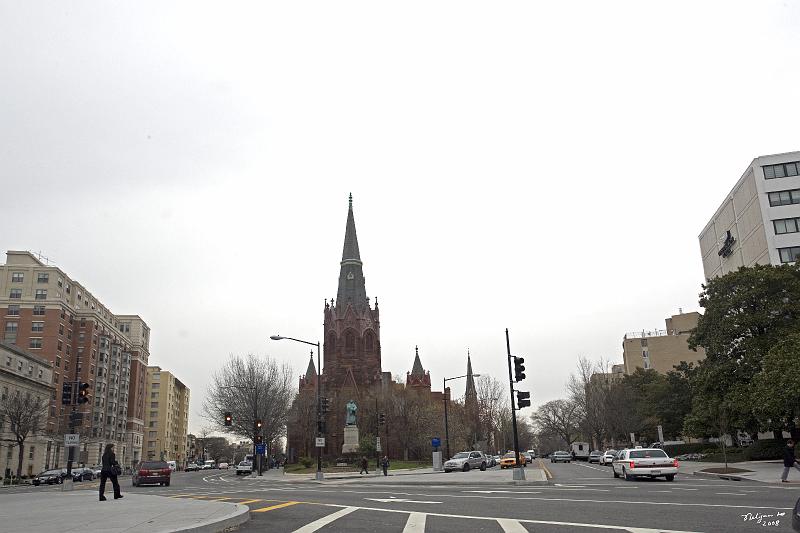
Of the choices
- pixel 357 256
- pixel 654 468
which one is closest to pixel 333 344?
pixel 357 256

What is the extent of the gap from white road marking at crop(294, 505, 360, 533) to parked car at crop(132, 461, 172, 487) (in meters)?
25.5

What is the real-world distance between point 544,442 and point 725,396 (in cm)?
15329

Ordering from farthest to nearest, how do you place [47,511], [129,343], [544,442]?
[544,442] → [129,343] → [47,511]

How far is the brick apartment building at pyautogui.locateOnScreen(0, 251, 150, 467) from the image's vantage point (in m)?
82.1

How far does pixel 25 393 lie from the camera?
225 feet

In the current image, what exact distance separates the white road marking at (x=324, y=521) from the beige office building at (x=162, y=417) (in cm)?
12940

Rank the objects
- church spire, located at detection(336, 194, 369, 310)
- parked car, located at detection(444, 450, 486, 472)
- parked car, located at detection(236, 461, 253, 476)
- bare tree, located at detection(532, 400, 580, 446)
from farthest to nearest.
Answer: bare tree, located at detection(532, 400, 580, 446), church spire, located at detection(336, 194, 369, 310), parked car, located at detection(236, 461, 253, 476), parked car, located at detection(444, 450, 486, 472)

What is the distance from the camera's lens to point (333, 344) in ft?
305

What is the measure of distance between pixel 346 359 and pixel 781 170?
59.3m

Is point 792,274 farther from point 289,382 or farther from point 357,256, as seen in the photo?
point 357,256

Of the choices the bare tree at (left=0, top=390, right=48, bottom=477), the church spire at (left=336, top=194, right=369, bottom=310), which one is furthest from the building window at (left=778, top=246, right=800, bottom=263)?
the bare tree at (left=0, top=390, right=48, bottom=477)

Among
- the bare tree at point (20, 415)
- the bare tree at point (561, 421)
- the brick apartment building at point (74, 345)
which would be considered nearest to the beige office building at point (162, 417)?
the brick apartment building at point (74, 345)

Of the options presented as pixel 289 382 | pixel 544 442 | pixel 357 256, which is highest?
pixel 357 256

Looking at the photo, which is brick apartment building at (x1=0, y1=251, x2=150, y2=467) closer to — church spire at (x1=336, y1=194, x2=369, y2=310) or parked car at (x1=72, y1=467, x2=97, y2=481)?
parked car at (x1=72, y1=467, x2=97, y2=481)
